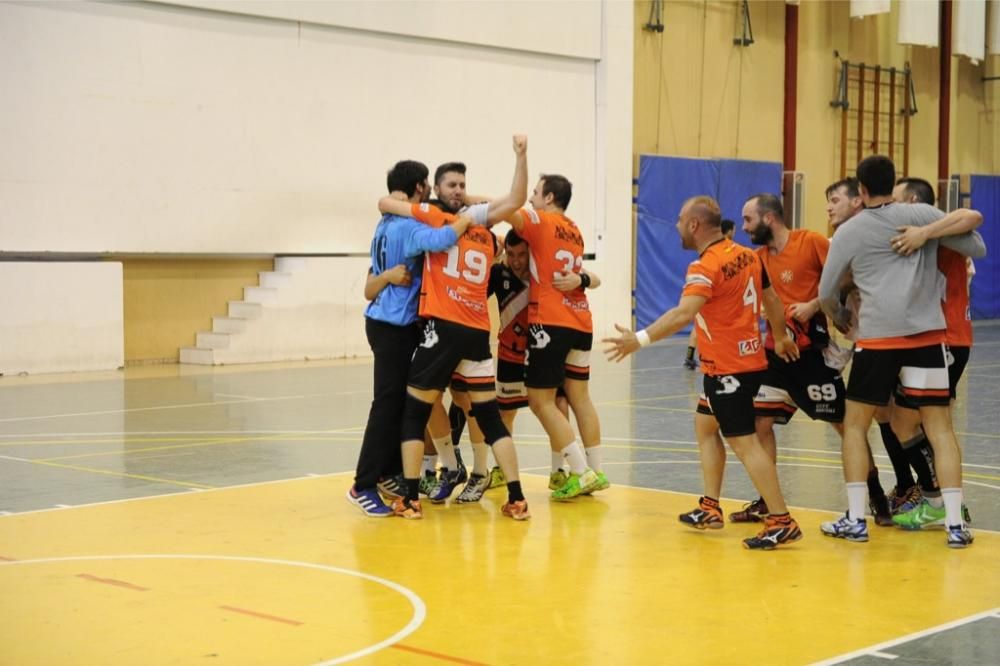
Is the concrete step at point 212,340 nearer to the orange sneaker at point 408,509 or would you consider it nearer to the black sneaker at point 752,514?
the orange sneaker at point 408,509

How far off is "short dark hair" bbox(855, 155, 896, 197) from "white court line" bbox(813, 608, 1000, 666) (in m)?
2.48

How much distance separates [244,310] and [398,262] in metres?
12.7

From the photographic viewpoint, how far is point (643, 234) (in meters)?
27.2

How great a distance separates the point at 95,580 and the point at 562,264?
357cm

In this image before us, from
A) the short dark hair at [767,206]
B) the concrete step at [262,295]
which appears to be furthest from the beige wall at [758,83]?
the short dark hair at [767,206]

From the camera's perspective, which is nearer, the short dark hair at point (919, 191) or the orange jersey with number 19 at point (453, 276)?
the orange jersey with number 19 at point (453, 276)

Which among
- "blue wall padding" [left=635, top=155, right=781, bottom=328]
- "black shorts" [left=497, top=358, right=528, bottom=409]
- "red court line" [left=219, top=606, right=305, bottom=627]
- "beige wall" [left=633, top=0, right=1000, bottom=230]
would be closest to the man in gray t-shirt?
"black shorts" [left=497, top=358, right=528, bottom=409]

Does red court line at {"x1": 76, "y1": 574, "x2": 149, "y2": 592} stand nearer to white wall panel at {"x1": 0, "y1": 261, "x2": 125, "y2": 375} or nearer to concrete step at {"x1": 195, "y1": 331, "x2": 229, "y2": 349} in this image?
white wall panel at {"x1": 0, "y1": 261, "x2": 125, "y2": 375}

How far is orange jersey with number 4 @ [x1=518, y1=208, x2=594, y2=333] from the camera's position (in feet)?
28.7

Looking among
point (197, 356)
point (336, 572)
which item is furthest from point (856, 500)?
point (197, 356)

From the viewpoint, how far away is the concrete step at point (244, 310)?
815 inches

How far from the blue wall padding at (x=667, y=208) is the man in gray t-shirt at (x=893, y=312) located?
63.2 ft

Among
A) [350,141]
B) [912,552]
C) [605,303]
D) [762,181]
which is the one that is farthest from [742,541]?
[762,181]

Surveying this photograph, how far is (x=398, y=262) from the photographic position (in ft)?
28.0
